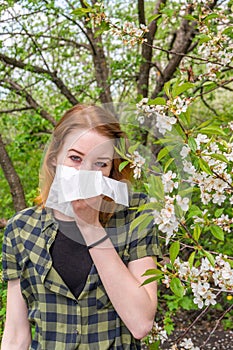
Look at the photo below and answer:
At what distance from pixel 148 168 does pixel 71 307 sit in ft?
1.53

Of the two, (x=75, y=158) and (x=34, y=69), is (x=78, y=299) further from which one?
(x=34, y=69)

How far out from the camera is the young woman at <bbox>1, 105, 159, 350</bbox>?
1440mm

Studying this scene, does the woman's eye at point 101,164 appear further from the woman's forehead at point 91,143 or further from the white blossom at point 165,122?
the white blossom at point 165,122

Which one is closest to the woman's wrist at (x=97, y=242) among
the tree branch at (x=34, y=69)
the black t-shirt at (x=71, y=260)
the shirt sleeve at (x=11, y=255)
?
the black t-shirt at (x=71, y=260)

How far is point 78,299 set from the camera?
1572 millimetres

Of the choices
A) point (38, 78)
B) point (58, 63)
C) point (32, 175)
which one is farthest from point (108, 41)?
point (32, 175)

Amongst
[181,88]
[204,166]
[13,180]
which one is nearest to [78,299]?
[204,166]

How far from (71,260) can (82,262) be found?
3cm

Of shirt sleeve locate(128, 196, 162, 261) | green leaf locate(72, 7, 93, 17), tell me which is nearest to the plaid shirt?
shirt sleeve locate(128, 196, 162, 261)

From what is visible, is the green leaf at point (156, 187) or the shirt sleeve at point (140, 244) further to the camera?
the shirt sleeve at point (140, 244)

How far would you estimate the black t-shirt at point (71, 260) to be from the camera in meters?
1.59

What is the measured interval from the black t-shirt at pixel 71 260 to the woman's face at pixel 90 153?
0.23m

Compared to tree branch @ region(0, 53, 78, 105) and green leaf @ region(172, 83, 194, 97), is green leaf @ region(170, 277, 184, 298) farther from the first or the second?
tree branch @ region(0, 53, 78, 105)

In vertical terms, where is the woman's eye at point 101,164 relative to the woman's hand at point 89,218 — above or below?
above
